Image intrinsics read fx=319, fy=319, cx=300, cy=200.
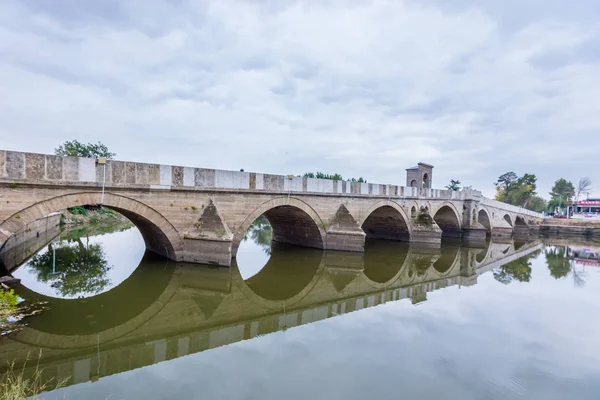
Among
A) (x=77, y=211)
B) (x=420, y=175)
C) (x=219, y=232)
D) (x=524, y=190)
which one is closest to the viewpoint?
(x=219, y=232)

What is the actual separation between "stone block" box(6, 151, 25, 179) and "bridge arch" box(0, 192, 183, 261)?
666 mm

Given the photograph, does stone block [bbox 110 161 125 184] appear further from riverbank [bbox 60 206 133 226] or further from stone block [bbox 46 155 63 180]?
riverbank [bbox 60 206 133 226]

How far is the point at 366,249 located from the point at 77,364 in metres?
12.4

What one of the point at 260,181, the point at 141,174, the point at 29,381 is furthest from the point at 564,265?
the point at 29,381

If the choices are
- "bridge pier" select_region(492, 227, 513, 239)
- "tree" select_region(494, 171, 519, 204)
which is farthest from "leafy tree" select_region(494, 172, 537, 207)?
"bridge pier" select_region(492, 227, 513, 239)

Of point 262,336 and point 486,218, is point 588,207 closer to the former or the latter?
point 486,218

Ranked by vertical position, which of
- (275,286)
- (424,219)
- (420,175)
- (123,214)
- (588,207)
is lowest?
(275,286)

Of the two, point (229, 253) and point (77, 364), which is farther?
point (229, 253)

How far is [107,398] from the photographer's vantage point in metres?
3.36

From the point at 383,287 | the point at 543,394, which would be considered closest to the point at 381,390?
the point at 543,394

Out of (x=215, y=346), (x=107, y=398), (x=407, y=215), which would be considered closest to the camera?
(x=107, y=398)

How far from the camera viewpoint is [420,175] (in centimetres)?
2308

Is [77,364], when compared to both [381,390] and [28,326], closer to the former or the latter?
[28,326]

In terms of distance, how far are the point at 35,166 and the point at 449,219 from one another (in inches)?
848
